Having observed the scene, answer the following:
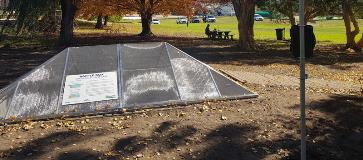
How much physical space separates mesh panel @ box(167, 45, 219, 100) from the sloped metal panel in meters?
0.18

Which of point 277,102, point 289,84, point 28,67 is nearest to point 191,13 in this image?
point 28,67

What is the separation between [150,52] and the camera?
12.7m

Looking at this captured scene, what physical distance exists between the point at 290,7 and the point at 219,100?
29607mm

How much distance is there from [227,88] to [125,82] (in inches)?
99.7

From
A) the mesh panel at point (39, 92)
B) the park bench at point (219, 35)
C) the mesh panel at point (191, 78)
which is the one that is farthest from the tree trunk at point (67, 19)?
the mesh panel at point (191, 78)

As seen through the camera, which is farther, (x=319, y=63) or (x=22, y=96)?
(x=319, y=63)

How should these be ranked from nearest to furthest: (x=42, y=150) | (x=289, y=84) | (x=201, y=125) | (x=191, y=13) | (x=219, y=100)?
(x=42, y=150) < (x=201, y=125) < (x=219, y=100) < (x=289, y=84) < (x=191, y=13)

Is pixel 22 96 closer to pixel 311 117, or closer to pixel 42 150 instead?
pixel 42 150

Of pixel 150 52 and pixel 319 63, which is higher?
pixel 150 52

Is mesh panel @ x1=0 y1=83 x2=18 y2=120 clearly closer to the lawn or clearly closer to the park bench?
the park bench

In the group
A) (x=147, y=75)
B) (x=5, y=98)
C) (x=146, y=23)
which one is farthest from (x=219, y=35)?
(x=5, y=98)

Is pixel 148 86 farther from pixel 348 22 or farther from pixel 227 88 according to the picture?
pixel 348 22

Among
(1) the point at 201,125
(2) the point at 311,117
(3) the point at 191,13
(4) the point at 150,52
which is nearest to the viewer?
(1) the point at 201,125

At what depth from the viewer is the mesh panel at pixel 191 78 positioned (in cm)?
1165
